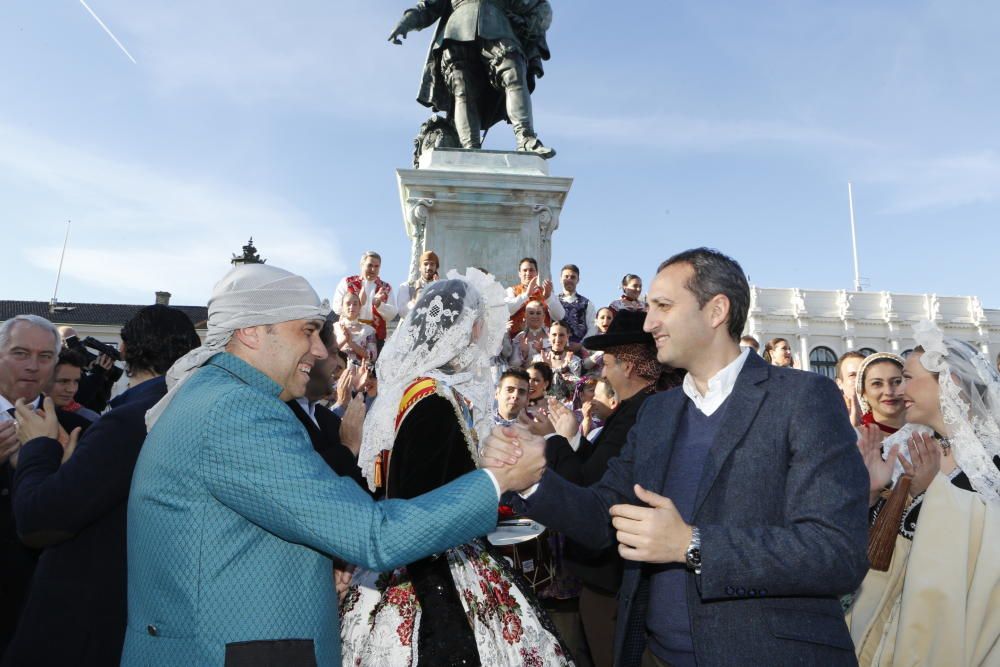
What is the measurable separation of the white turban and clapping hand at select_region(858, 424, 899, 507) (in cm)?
→ 241

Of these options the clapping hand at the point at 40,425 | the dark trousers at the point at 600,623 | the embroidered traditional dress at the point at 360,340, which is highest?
the embroidered traditional dress at the point at 360,340

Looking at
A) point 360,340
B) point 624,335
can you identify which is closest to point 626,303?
point 360,340

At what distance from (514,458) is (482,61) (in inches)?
408

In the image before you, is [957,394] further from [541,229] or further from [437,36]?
[437,36]

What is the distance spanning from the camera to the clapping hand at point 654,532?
1948mm

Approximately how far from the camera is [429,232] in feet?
33.4

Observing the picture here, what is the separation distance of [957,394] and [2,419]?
4.33 m

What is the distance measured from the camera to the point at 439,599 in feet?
8.23

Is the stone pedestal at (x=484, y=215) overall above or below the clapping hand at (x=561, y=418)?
above

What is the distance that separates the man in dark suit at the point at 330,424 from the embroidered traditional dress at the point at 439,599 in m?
0.87

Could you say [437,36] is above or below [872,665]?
above

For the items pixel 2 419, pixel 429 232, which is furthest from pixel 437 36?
pixel 2 419

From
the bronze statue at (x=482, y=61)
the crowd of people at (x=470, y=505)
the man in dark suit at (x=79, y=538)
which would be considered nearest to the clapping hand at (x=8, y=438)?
the crowd of people at (x=470, y=505)

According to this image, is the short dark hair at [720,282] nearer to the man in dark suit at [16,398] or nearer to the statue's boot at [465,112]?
the man in dark suit at [16,398]
